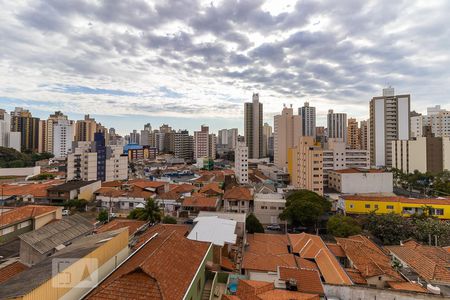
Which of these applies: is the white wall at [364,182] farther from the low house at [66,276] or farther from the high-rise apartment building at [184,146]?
the high-rise apartment building at [184,146]

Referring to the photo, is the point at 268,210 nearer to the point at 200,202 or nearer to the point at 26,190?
the point at 200,202

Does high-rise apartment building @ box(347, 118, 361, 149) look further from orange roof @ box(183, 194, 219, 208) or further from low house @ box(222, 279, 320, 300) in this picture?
low house @ box(222, 279, 320, 300)

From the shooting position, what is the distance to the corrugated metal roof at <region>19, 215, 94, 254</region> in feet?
47.5

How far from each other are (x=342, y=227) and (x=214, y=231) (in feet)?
40.1

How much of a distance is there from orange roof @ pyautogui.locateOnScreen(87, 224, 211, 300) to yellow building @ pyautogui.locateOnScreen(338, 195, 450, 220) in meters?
25.9

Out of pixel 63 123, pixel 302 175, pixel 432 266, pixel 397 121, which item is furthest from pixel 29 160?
pixel 397 121

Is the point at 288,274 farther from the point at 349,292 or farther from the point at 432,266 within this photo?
the point at 432,266

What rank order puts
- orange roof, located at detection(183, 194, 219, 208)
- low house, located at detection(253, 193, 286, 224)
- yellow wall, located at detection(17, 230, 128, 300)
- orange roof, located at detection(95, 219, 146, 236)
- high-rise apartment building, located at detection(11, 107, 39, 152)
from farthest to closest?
1. high-rise apartment building, located at detection(11, 107, 39, 152)
2. low house, located at detection(253, 193, 286, 224)
3. orange roof, located at detection(183, 194, 219, 208)
4. orange roof, located at detection(95, 219, 146, 236)
5. yellow wall, located at detection(17, 230, 128, 300)

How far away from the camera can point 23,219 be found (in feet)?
67.7

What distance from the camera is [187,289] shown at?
867 centimetres

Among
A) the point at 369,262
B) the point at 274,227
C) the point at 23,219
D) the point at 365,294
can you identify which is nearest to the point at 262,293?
the point at 365,294

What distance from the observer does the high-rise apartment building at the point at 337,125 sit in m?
98.8

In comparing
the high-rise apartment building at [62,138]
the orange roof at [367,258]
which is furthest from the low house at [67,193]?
the high-rise apartment building at [62,138]

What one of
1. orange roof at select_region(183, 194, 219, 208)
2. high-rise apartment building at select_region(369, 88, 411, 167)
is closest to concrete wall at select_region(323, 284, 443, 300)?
orange roof at select_region(183, 194, 219, 208)
